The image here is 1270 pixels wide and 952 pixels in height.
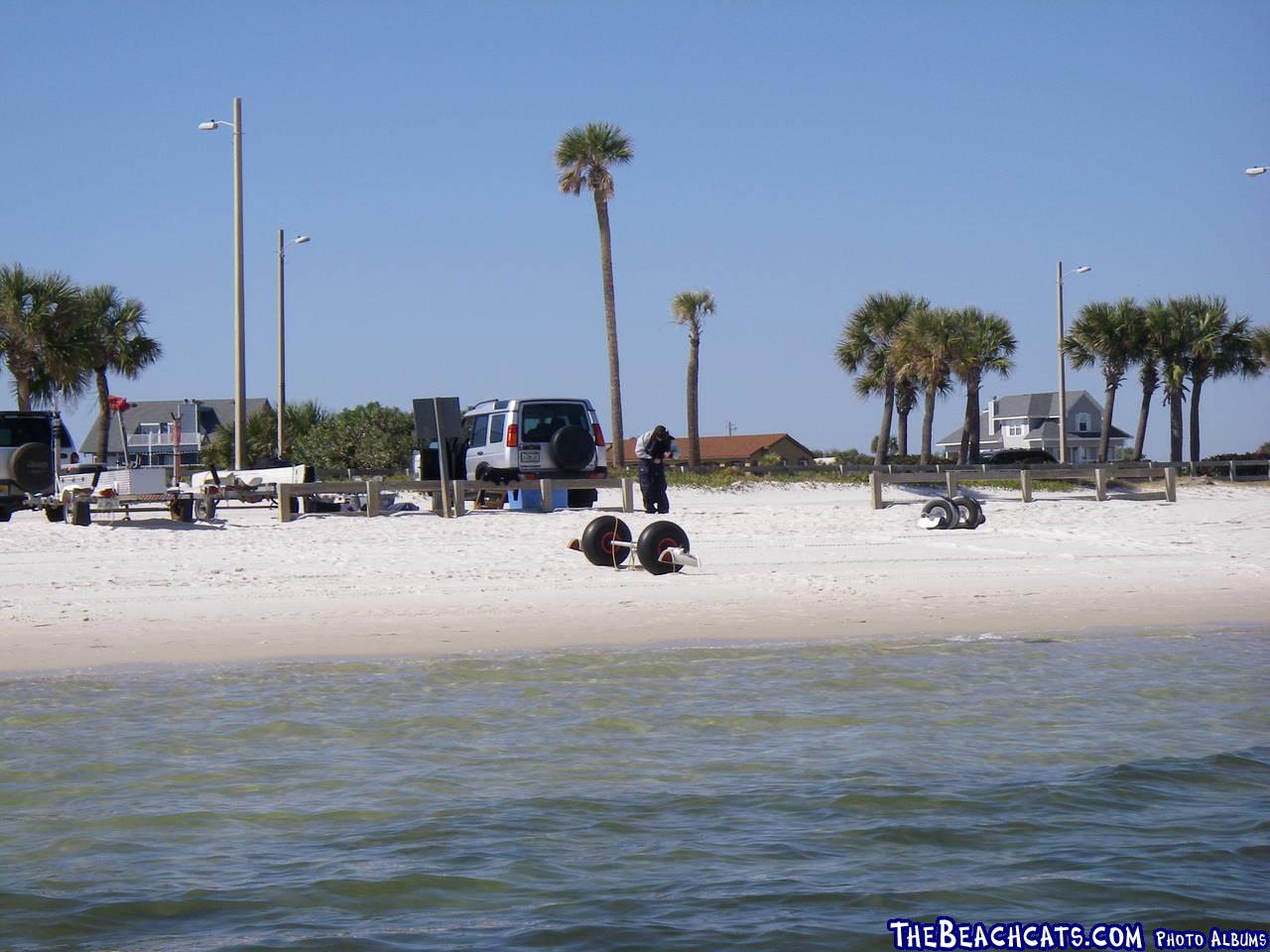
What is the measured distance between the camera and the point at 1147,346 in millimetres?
54969

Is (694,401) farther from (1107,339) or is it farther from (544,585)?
(544,585)

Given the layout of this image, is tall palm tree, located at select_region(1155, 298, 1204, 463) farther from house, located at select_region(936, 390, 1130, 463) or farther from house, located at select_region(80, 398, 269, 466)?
house, located at select_region(80, 398, 269, 466)

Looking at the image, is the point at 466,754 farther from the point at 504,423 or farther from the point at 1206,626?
the point at 504,423

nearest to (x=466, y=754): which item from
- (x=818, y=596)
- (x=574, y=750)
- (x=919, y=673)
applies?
(x=574, y=750)

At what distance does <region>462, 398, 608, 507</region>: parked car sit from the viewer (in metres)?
24.2

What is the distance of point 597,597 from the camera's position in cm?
1386

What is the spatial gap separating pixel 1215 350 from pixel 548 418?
125 feet

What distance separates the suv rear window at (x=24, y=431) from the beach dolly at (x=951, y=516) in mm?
15999

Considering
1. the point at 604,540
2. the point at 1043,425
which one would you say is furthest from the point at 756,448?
the point at 604,540

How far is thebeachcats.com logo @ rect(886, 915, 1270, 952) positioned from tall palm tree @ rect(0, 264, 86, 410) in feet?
132

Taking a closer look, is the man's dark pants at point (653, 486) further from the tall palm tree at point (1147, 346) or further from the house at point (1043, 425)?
the house at point (1043, 425)

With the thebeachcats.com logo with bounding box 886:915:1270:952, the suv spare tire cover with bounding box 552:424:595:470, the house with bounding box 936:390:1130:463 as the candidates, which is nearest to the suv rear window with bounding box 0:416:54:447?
the suv spare tire cover with bounding box 552:424:595:470

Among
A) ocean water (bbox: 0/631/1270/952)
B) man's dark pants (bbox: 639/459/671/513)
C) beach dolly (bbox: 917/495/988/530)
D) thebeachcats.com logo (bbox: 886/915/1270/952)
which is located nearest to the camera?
thebeachcats.com logo (bbox: 886/915/1270/952)

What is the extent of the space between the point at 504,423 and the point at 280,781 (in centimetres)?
1730
